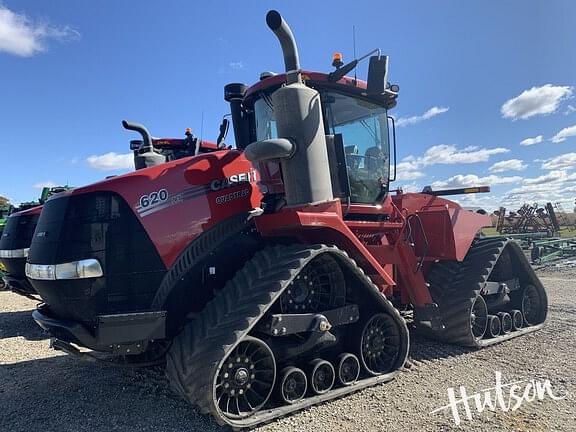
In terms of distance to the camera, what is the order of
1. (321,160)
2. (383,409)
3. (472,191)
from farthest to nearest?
(472,191), (321,160), (383,409)

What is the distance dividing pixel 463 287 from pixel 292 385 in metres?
3.22

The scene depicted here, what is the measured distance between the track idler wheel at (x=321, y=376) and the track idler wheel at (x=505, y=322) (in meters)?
3.54

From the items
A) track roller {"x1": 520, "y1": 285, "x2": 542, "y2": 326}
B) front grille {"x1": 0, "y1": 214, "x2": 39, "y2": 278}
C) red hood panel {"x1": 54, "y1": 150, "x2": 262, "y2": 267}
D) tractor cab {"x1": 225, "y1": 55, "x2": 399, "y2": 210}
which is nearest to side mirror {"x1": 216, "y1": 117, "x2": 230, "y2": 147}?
tractor cab {"x1": 225, "y1": 55, "x2": 399, "y2": 210}

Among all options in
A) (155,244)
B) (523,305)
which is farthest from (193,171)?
(523,305)

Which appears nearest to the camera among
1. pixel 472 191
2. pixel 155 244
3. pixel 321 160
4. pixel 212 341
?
pixel 212 341

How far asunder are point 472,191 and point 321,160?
378 centimetres

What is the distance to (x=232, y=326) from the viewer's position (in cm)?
359

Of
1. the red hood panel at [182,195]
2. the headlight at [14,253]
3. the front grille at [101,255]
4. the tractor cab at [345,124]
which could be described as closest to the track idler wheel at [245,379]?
the front grille at [101,255]

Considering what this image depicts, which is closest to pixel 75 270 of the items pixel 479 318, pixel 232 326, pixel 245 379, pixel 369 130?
pixel 232 326

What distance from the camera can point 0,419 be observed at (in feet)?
13.2

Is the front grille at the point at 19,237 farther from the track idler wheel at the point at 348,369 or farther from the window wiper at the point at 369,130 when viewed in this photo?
the track idler wheel at the point at 348,369

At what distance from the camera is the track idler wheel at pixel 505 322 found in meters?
6.67

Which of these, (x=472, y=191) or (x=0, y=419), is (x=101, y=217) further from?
(x=472, y=191)

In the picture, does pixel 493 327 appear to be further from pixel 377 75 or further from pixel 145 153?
pixel 145 153
